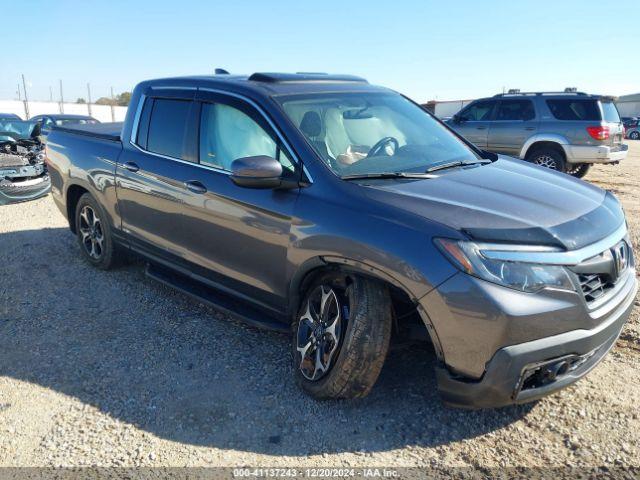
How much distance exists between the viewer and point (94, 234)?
525cm

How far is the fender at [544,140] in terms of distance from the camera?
34.2ft

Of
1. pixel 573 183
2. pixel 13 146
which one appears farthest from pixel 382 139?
pixel 13 146

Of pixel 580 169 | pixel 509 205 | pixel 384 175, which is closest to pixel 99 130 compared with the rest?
pixel 384 175

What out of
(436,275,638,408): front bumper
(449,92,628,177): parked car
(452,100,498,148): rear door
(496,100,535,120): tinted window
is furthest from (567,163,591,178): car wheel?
(436,275,638,408): front bumper

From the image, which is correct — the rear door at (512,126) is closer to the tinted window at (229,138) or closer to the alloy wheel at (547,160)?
the alloy wheel at (547,160)

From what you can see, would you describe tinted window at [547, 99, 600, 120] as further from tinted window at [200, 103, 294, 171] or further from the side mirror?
the side mirror

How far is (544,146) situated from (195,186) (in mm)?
9168

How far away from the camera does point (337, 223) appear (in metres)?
2.81

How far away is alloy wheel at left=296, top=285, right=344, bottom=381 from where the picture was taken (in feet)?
9.68

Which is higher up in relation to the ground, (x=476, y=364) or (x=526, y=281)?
(x=526, y=281)

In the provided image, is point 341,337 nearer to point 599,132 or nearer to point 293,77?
point 293,77

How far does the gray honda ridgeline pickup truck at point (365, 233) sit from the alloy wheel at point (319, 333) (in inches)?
0.4

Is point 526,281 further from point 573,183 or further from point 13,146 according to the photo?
point 13,146

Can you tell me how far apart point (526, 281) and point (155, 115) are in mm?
3237
